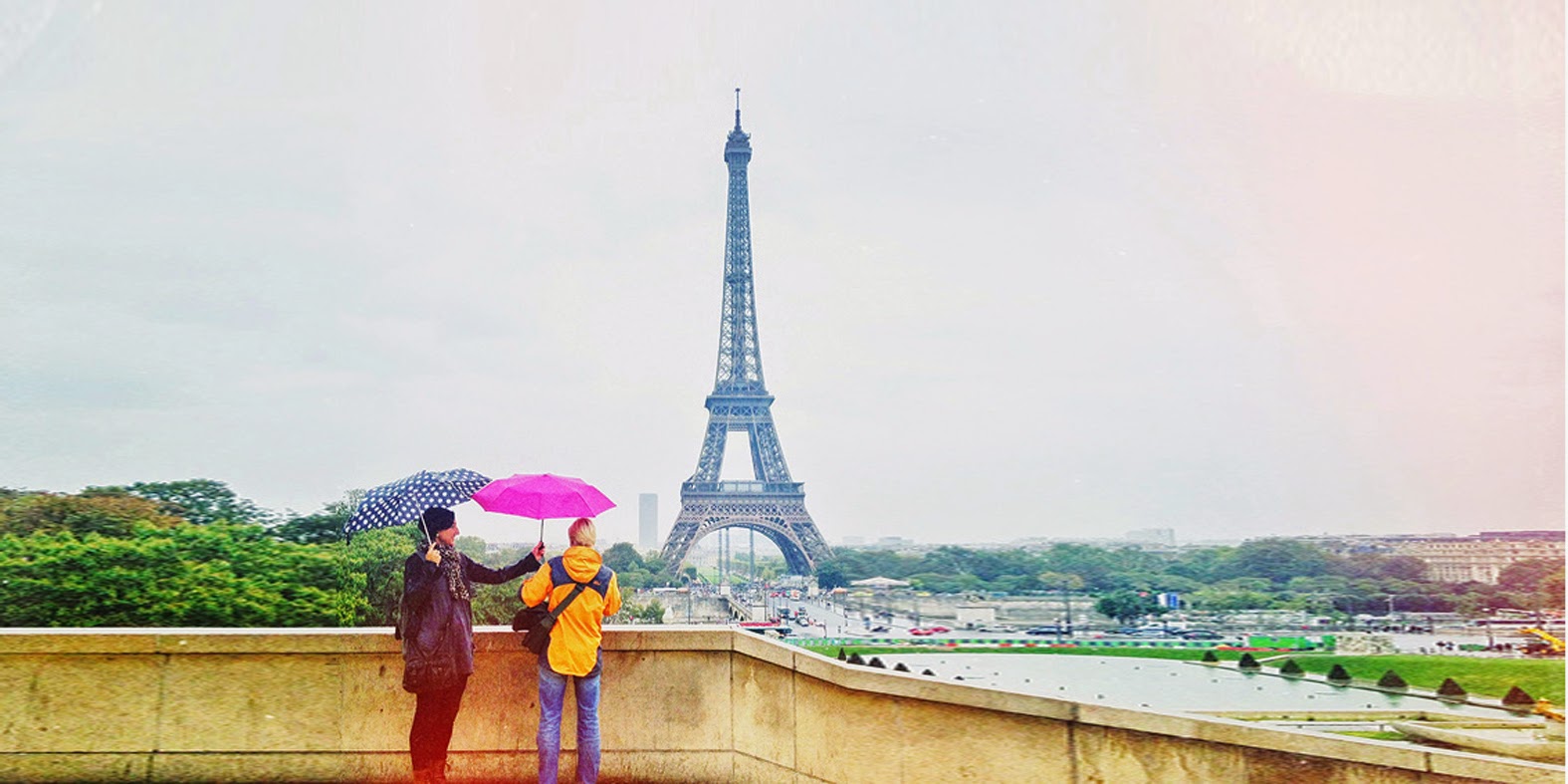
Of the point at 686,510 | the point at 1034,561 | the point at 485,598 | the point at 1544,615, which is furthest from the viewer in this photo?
the point at 1034,561

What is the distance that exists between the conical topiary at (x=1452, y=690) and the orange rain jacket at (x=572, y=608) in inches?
1349

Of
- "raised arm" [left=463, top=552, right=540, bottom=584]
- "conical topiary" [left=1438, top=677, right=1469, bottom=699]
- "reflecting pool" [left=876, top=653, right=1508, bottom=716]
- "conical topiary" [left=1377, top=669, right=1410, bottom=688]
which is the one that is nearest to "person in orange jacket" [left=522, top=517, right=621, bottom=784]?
"raised arm" [left=463, top=552, right=540, bottom=584]

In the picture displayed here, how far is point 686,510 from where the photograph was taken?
65875mm

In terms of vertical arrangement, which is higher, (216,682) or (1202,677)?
(216,682)

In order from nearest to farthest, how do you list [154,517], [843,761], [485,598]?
[843,761] < [154,517] < [485,598]

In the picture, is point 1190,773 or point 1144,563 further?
point 1144,563

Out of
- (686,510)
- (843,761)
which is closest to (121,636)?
(843,761)

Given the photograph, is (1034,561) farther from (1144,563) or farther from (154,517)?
(154,517)

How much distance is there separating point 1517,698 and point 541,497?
76.2 feet

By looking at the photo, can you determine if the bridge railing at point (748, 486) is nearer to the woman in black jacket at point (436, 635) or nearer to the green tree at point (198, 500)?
the green tree at point (198, 500)

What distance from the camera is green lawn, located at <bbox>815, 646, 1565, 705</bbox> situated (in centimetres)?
2186

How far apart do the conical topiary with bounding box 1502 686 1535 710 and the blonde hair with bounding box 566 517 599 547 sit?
2048 centimetres

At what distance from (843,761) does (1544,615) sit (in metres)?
8.20

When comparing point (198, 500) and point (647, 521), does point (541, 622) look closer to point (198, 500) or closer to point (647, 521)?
point (198, 500)
